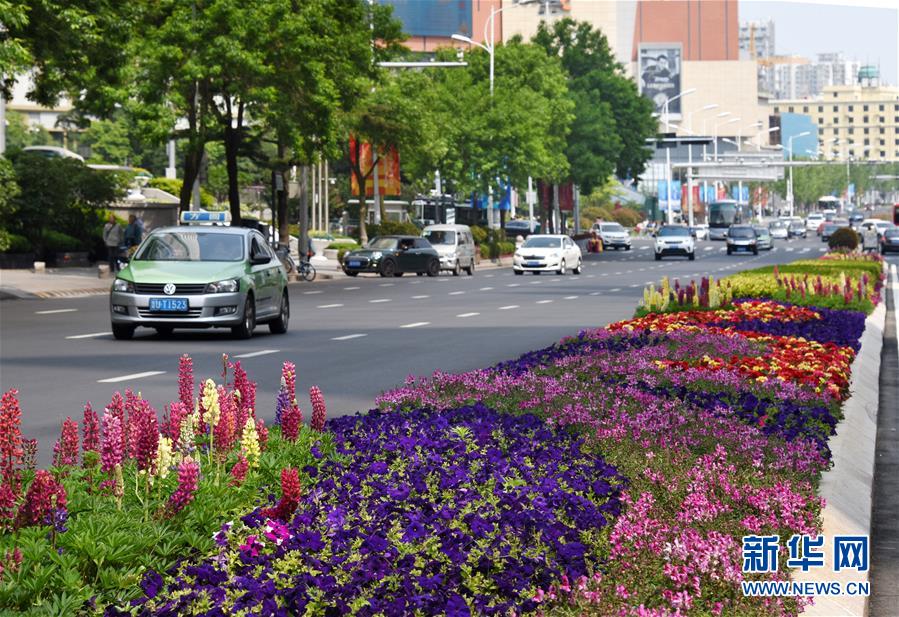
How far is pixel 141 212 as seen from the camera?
63.0m

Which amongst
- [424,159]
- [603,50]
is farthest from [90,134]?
[424,159]

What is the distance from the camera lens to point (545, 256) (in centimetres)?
5994

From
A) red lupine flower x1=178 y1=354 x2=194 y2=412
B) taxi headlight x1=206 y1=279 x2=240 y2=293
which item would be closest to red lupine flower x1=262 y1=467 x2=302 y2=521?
red lupine flower x1=178 y1=354 x2=194 y2=412

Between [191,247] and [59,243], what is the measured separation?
102 feet

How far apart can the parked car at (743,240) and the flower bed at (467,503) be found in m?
78.2

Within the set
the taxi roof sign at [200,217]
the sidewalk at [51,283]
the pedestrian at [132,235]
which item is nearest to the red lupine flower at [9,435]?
the taxi roof sign at [200,217]

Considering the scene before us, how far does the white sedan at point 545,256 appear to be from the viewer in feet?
197

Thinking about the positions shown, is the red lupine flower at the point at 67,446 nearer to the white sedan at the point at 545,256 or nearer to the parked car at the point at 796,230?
the white sedan at the point at 545,256

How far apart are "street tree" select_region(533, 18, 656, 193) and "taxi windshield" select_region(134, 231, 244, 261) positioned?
73.6 m

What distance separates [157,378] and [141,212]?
153 feet

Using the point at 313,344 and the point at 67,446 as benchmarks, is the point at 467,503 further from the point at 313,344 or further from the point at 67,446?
the point at 313,344

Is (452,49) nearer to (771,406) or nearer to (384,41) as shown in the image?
(384,41)

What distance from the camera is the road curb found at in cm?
655

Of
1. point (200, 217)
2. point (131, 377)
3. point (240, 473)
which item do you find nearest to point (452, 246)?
point (200, 217)
